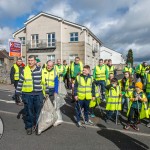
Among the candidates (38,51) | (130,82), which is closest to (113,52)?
(38,51)

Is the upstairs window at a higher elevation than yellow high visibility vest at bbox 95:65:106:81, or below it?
higher

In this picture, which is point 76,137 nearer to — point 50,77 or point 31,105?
point 31,105

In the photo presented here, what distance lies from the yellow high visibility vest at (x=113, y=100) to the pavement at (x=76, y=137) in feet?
1.59

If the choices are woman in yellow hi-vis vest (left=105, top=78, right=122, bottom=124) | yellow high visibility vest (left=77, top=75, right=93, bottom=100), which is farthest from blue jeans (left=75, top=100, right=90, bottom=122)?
woman in yellow hi-vis vest (left=105, top=78, right=122, bottom=124)

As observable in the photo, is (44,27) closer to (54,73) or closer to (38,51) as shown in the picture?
(38,51)

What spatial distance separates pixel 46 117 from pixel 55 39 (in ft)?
101

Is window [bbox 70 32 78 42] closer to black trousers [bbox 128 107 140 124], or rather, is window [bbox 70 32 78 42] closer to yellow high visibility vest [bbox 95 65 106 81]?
yellow high visibility vest [bbox 95 65 106 81]

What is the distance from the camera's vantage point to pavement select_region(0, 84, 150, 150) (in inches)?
188

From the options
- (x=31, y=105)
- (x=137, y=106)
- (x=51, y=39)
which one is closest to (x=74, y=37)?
(x=51, y=39)

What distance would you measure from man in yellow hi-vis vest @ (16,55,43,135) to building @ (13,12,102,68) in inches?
1154

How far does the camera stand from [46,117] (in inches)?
222

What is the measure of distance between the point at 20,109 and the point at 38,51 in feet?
98.3

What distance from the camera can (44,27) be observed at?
3625cm

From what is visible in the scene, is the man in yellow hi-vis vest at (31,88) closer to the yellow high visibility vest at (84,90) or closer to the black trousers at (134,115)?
the yellow high visibility vest at (84,90)
